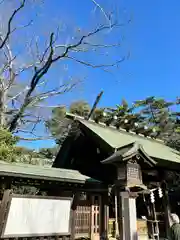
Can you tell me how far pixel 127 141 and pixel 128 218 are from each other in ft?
19.4

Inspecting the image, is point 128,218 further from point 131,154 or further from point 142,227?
point 142,227

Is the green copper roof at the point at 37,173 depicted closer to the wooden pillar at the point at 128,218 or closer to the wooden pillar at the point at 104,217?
the wooden pillar at the point at 104,217

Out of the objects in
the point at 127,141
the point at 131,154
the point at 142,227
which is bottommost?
the point at 142,227

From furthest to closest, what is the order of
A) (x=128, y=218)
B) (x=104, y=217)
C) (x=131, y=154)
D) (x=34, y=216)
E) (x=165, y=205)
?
(x=165, y=205), (x=104, y=217), (x=131, y=154), (x=128, y=218), (x=34, y=216)

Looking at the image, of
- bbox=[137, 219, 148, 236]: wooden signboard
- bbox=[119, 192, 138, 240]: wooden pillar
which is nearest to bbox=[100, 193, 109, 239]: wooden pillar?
bbox=[137, 219, 148, 236]: wooden signboard

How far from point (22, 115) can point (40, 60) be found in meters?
3.91

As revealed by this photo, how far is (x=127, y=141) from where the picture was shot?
520 inches

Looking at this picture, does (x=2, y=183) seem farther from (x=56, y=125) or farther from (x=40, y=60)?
(x=56, y=125)

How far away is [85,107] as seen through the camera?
28984 millimetres

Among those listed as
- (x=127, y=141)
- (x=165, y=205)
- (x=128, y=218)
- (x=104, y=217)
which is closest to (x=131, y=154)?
(x=128, y=218)

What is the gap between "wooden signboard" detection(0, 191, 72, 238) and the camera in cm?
616

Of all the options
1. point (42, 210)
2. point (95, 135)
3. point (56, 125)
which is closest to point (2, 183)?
point (42, 210)

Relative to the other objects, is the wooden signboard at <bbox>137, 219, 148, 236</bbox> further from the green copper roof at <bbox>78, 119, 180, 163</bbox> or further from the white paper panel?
the white paper panel

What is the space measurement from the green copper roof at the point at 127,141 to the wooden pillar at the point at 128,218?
93.8 inches
